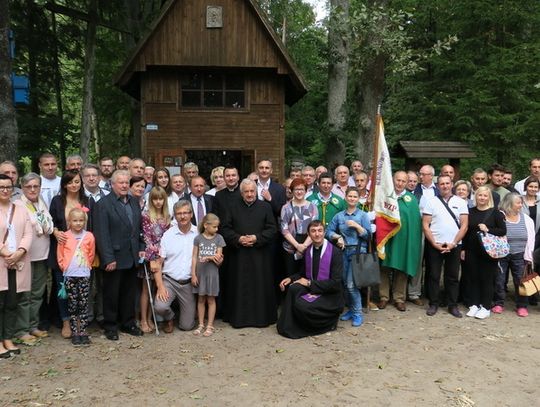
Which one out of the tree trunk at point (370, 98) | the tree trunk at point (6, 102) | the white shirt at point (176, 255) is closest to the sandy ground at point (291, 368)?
the white shirt at point (176, 255)

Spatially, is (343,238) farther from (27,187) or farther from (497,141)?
(497,141)

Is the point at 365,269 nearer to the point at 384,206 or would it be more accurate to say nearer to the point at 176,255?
the point at 384,206

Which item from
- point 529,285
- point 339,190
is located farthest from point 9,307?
point 529,285

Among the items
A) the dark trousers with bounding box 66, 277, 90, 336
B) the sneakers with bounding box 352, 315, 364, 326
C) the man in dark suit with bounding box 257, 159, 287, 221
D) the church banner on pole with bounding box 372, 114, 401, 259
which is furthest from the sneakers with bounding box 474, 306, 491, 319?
the dark trousers with bounding box 66, 277, 90, 336

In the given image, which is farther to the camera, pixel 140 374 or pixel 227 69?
pixel 227 69

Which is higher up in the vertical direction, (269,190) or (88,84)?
(88,84)

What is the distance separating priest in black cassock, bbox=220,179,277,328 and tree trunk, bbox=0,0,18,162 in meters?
3.89

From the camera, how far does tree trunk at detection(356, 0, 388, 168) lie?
541 inches

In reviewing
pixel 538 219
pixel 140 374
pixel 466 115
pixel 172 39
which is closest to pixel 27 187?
pixel 140 374

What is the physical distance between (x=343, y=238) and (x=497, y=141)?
1187 cm

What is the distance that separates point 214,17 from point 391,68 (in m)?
5.35

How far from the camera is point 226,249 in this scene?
646cm

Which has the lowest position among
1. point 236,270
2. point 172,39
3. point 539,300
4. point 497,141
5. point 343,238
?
point 539,300

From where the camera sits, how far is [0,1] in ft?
25.3
